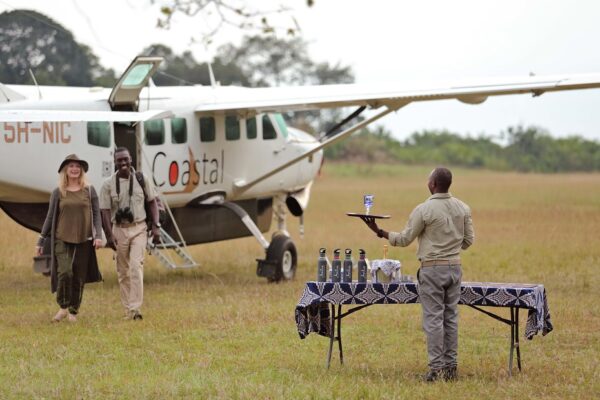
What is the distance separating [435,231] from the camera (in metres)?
9.03

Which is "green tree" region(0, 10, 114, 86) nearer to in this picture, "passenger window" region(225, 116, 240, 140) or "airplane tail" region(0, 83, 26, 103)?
"airplane tail" region(0, 83, 26, 103)

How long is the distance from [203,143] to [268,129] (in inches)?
59.1

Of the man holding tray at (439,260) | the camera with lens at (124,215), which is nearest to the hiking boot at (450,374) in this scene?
the man holding tray at (439,260)

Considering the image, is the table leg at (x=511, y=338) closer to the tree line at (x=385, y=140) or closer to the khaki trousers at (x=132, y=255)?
the khaki trousers at (x=132, y=255)

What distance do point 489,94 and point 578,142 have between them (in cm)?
5727

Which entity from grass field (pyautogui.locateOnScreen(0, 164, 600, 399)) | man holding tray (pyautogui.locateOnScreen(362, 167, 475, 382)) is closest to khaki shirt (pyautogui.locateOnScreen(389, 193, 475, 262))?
man holding tray (pyautogui.locateOnScreen(362, 167, 475, 382))

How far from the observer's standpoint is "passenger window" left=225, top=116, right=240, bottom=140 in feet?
54.0

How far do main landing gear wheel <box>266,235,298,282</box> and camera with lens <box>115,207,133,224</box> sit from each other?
13.0 ft

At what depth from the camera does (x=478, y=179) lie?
5316cm

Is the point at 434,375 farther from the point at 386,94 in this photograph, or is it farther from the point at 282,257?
the point at 282,257

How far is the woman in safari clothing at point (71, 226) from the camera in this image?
11914 millimetres

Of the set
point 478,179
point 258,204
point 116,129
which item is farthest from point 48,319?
point 478,179

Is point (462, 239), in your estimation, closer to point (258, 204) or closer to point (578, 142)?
point (258, 204)

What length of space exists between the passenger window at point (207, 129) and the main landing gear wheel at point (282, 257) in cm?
151
